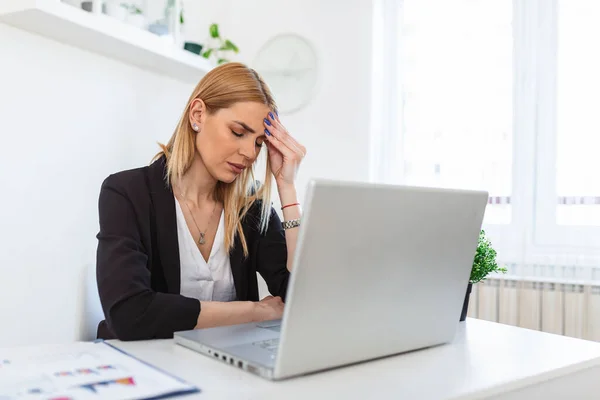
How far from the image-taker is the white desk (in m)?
0.66

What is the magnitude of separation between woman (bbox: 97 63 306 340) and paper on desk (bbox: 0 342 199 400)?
1.06 feet

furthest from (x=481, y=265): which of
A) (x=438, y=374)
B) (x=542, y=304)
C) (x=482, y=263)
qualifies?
(x=542, y=304)

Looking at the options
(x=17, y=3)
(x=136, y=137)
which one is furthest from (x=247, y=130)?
(x=136, y=137)

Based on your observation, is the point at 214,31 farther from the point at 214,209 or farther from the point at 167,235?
the point at 167,235

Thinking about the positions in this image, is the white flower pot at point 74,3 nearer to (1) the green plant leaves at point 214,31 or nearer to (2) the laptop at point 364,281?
(1) the green plant leaves at point 214,31

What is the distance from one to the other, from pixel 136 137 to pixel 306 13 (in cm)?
108

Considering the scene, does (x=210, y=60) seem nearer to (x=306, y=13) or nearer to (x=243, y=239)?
(x=306, y=13)

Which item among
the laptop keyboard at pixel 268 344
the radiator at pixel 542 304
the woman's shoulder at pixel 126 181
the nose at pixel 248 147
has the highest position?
the nose at pixel 248 147

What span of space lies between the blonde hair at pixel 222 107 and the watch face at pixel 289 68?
4.48 feet

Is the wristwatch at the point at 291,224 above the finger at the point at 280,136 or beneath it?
beneath

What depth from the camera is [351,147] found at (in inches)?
108

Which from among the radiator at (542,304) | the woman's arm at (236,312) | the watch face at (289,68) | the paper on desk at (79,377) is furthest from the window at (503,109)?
the paper on desk at (79,377)

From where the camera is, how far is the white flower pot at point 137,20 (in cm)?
212

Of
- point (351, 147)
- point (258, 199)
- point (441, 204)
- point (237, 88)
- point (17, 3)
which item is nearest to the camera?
point (441, 204)
